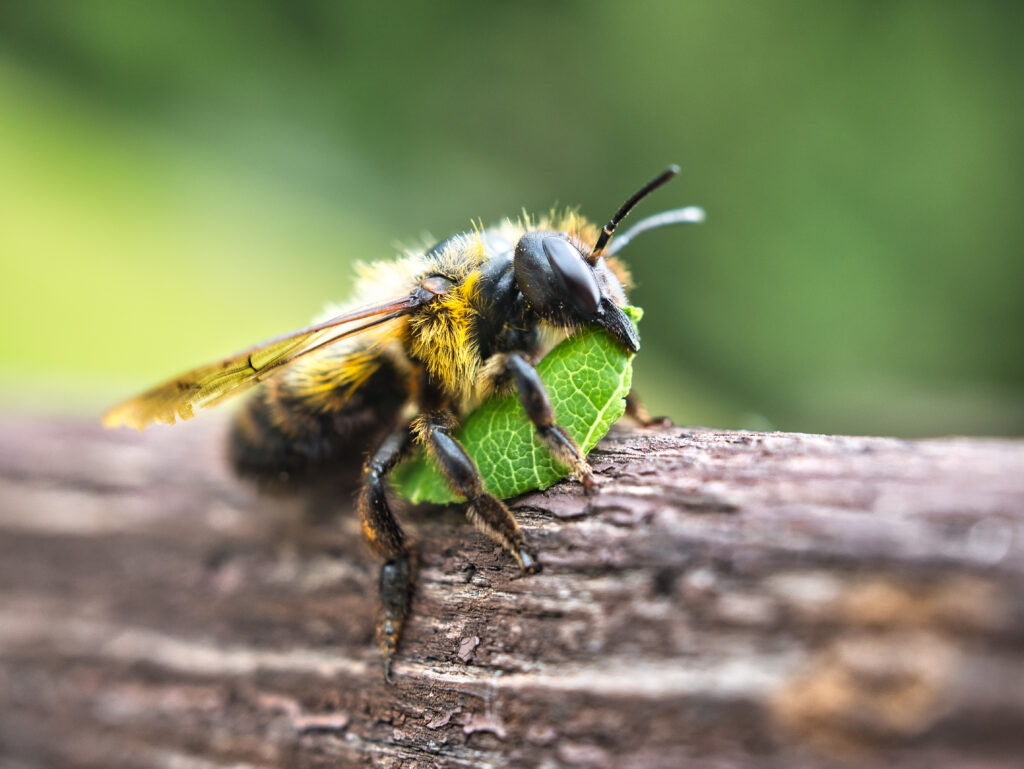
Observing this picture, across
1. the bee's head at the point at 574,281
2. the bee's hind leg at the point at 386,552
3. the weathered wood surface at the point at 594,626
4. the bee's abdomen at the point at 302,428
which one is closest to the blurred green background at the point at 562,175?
the weathered wood surface at the point at 594,626

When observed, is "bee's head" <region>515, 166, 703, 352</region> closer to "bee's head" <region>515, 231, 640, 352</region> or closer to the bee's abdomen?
"bee's head" <region>515, 231, 640, 352</region>

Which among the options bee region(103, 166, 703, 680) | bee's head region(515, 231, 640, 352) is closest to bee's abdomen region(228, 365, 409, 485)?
bee region(103, 166, 703, 680)

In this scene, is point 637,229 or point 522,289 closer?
point 522,289

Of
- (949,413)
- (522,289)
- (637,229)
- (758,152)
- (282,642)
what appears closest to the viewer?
(522,289)

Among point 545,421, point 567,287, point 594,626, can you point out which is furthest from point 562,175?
point 594,626

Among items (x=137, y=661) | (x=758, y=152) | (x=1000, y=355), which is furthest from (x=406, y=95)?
(x=137, y=661)

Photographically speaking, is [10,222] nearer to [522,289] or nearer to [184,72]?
[184,72]
